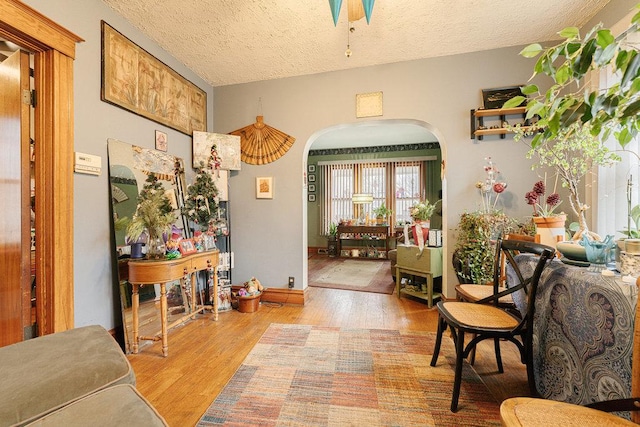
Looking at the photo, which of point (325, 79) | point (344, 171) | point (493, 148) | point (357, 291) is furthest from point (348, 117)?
point (344, 171)

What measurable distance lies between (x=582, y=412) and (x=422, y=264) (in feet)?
7.64

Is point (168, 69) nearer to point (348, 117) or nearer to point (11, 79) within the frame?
point (11, 79)

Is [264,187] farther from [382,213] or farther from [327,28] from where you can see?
[382,213]

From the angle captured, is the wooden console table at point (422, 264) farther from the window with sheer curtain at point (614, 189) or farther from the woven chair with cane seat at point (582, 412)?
the woven chair with cane seat at point (582, 412)

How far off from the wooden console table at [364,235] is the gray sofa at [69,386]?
18.7 feet

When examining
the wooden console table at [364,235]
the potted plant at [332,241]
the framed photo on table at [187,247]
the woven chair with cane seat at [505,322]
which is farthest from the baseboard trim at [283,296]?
the potted plant at [332,241]

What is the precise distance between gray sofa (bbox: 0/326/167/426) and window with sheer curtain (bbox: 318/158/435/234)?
6.25m

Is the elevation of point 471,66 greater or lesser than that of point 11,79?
greater

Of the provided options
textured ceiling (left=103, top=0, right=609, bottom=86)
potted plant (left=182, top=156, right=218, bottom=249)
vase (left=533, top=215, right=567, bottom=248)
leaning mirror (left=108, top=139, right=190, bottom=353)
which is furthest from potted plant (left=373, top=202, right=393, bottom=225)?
leaning mirror (left=108, top=139, right=190, bottom=353)

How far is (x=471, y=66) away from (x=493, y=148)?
36.0 inches

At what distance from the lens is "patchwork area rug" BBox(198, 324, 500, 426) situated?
1.42 meters

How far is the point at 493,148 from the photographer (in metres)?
2.77

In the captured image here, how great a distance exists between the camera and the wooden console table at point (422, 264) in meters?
3.03

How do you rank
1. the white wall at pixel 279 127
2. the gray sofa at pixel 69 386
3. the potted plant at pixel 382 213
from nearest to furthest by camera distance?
the gray sofa at pixel 69 386
the white wall at pixel 279 127
the potted plant at pixel 382 213
